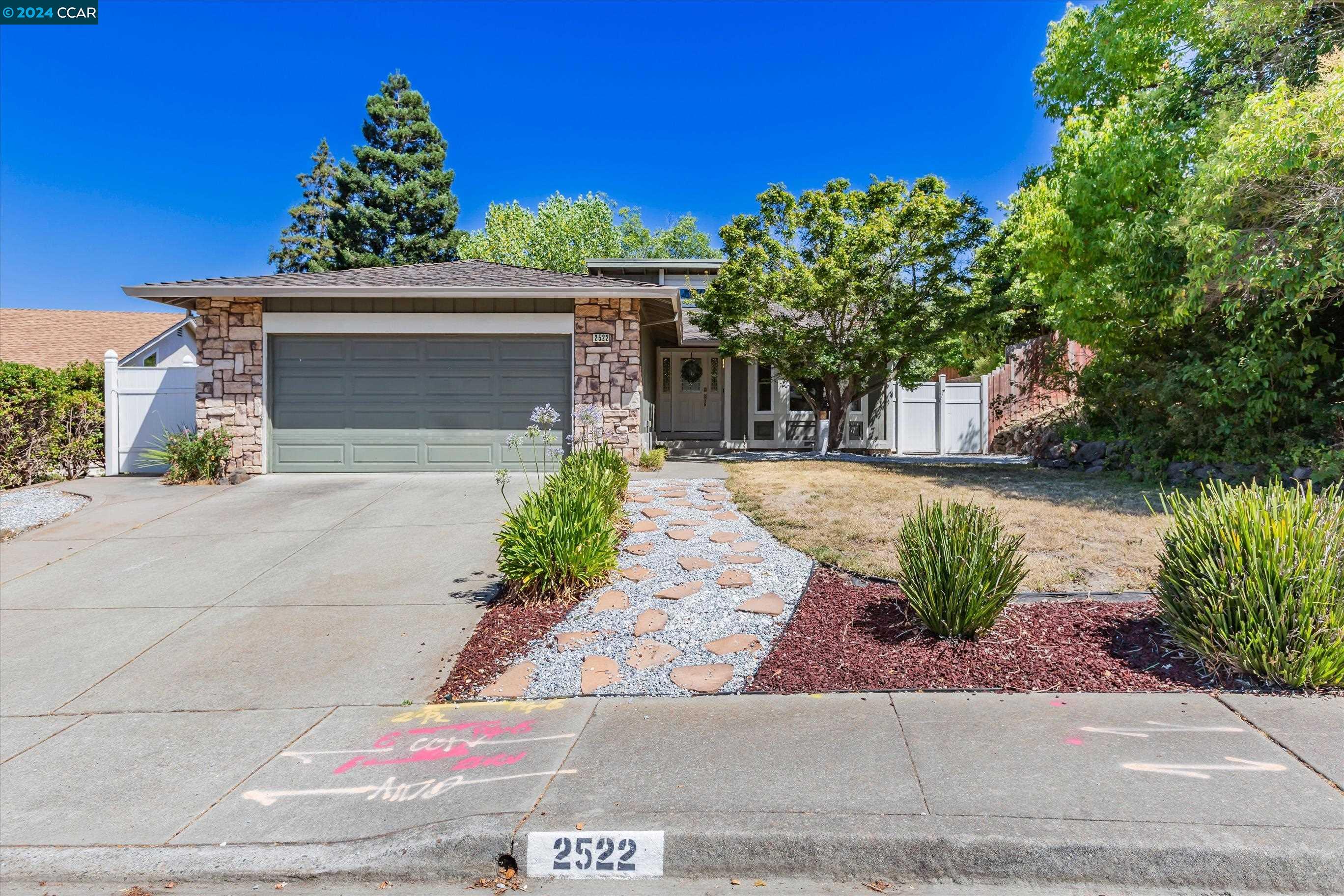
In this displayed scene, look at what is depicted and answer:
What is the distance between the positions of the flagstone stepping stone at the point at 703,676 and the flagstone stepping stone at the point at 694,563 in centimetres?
166

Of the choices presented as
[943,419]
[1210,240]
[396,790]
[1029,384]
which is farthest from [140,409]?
[1029,384]

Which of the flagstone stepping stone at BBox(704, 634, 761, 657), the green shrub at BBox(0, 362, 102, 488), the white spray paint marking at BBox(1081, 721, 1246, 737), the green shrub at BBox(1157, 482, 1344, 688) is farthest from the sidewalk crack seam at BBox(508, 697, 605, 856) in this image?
the green shrub at BBox(0, 362, 102, 488)

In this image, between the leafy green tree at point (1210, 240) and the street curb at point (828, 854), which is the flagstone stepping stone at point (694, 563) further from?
the leafy green tree at point (1210, 240)

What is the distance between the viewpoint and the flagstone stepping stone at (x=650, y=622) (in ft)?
16.7

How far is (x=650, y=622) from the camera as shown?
5.20 meters

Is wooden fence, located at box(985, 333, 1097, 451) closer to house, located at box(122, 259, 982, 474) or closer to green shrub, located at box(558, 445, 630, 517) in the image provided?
house, located at box(122, 259, 982, 474)

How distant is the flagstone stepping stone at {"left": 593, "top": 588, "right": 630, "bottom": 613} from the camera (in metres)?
5.48

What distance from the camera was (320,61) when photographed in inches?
860

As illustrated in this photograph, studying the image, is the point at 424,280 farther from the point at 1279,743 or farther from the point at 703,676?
the point at 1279,743

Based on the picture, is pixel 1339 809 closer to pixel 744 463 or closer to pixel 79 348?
pixel 744 463

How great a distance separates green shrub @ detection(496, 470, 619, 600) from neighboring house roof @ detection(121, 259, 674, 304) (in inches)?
237

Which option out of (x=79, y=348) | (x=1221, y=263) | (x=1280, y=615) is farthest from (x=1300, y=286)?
(x=79, y=348)

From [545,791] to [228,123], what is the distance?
28238mm

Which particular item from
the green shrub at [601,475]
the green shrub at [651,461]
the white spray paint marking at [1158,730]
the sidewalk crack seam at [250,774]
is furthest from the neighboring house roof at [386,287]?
the white spray paint marking at [1158,730]
